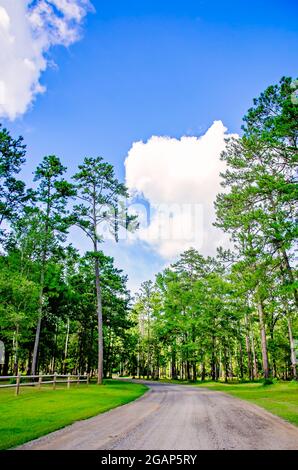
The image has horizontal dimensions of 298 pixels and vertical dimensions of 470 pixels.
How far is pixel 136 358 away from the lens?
74812 mm

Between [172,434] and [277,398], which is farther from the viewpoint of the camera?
[277,398]

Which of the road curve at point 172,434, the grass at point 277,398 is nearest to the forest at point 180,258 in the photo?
the grass at point 277,398

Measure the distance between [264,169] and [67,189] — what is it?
1664cm

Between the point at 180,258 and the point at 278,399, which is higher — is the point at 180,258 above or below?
above

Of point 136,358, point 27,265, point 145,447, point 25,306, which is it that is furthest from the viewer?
point 136,358

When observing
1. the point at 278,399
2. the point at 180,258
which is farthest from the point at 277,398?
the point at 180,258

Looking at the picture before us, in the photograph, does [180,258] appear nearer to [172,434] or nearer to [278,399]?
[278,399]

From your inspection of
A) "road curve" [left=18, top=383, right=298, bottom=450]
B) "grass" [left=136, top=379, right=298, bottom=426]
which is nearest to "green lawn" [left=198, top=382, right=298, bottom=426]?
"grass" [left=136, top=379, right=298, bottom=426]

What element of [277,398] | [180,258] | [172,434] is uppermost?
[180,258]

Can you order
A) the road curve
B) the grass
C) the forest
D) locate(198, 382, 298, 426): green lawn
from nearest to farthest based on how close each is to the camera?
the road curve, locate(198, 382, 298, 426): green lawn, the grass, the forest

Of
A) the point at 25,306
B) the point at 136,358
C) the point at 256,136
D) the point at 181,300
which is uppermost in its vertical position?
the point at 256,136

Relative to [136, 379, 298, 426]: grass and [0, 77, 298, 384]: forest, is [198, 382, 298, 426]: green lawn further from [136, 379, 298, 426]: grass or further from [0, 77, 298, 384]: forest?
[0, 77, 298, 384]: forest
